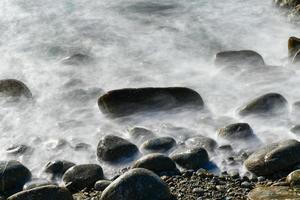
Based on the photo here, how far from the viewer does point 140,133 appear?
6926 mm

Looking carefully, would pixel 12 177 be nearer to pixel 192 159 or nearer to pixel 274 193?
pixel 192 159

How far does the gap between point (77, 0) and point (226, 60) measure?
569 cm

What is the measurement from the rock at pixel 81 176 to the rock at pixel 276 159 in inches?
58.7

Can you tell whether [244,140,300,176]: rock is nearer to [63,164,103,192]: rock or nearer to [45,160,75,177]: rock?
[63,164,103,192]: rock

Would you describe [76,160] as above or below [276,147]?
below

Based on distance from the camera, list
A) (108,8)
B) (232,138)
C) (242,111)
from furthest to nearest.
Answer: (108,8) < (242,111) < (232,138)

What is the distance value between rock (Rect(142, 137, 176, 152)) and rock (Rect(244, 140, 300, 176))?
3.16ft

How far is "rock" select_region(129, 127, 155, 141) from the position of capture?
6850 mm

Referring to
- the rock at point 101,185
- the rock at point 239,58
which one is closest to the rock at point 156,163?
the rock at point 101,185

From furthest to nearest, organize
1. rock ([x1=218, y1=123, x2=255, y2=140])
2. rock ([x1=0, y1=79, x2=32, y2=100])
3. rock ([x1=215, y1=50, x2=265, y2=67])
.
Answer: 1. rock ([x1=215, y1=50, x2=265, y2=67])
2. rock ([x1=0, y1=79, x2=32, y2=100])
3. rock ([x1=218, y1=123, x2=255, y2=140])

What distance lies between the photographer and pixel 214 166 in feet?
20.1

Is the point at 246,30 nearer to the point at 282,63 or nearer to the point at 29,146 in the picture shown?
the point at 282,63

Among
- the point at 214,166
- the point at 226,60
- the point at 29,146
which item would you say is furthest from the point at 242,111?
the point at 29,146

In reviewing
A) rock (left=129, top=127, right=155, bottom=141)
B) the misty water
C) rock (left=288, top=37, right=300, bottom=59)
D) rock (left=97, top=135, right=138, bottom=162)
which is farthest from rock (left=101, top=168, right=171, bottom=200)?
rock (left=288, top=37, right=300, bottom=59)
